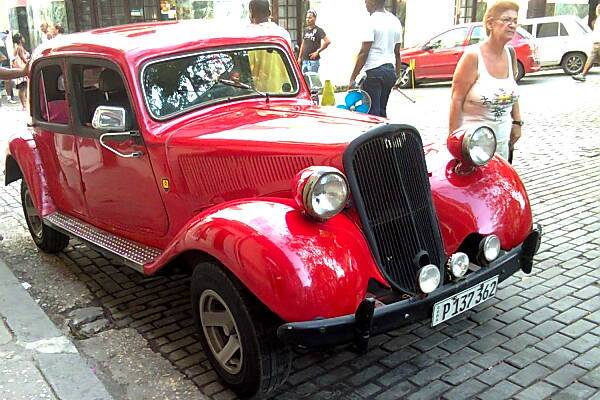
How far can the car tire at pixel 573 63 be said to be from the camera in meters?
16.6

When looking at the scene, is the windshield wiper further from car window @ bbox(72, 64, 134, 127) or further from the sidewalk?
the sidewalk

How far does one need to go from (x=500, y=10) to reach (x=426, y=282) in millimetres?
2288

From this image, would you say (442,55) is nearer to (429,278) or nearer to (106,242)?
(106,242)

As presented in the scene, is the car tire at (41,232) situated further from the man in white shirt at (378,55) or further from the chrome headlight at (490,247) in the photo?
the man in white shirt at (378,55)

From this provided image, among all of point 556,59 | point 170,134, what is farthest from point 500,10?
point 556,59

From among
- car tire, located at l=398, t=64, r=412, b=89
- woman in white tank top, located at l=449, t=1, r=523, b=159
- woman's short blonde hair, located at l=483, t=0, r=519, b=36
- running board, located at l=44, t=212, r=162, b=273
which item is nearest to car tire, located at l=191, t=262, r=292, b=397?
running board, located at l=44, t=212, r=162, b=273

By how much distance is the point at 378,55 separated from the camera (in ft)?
22.3

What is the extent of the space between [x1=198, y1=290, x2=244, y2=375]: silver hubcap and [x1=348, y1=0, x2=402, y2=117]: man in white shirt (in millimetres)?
4222

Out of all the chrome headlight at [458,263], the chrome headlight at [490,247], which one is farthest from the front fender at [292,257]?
the chrome headlight at [490,247]

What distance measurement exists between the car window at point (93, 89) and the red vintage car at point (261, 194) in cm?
1

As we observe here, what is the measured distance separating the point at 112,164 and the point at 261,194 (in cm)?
134

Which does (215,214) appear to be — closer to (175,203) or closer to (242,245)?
(242,245)

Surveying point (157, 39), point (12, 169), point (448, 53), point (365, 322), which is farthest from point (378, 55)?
point (448, 53)

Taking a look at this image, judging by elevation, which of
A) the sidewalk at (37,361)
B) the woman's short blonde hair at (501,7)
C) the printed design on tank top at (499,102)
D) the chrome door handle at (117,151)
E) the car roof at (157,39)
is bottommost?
the sidewalk at (37,361)
